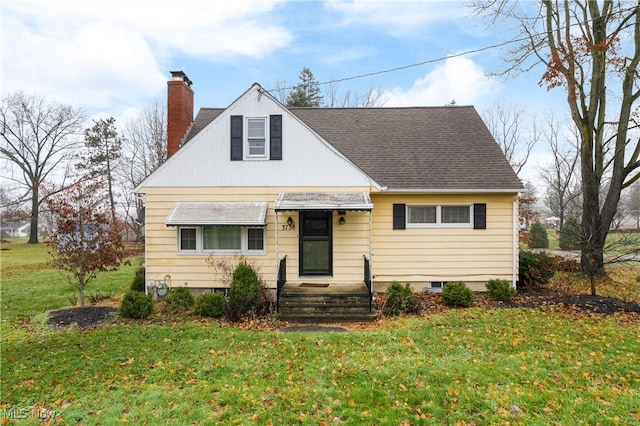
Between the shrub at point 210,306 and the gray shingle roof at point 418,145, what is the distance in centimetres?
475

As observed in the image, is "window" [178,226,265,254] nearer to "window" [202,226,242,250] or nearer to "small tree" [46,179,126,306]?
"window" [202,226,242,250]

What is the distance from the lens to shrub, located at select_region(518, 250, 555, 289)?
11.5 meters

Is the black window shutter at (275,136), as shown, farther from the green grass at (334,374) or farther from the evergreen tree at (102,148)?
the evergreen tree at (102,148)

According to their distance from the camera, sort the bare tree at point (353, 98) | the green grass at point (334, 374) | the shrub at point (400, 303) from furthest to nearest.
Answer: the bare tree at point (353, 98) → the shrub at point (400, 303) → the green grass at point (334, 374)

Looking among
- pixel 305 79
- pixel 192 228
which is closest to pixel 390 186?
pixel 192 228

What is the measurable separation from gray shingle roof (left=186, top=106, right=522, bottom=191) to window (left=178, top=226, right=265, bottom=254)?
114 inches

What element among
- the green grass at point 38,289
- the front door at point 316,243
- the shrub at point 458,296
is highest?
the front door at point 316,243

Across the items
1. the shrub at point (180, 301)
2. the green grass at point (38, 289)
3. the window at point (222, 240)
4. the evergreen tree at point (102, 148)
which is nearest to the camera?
the shrub at point (180, 301)

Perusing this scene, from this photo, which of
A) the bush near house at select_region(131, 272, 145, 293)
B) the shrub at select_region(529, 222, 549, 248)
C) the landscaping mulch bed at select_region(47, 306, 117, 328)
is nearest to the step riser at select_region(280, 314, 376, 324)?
the landscaping mulch bed at select_region(47, 306, 117, 328)

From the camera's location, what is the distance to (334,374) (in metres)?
5.65

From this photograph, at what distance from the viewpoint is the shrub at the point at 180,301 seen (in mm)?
9445

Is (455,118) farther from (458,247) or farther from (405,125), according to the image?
(458,247)

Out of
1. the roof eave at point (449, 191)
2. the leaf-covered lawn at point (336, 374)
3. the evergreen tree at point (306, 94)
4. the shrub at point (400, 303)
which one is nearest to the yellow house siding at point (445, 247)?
the roof eave at point (449, 191)

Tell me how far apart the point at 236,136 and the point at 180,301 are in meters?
4.81
